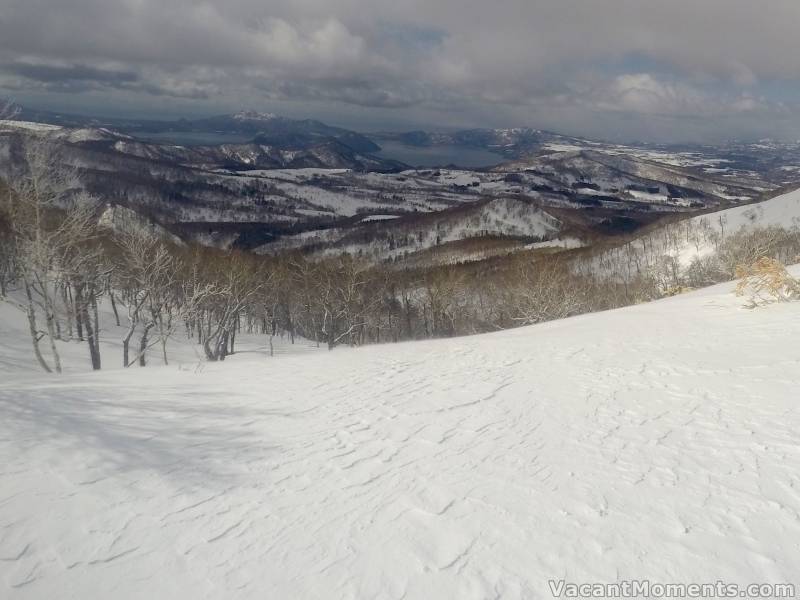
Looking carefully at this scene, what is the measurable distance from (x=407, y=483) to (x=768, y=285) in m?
15.5

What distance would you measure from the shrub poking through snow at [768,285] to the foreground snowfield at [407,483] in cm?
549

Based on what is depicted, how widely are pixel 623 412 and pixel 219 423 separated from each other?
7.24m

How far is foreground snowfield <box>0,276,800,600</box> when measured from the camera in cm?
471

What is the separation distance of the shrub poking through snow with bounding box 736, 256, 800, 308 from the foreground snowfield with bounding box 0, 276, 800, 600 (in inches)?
216

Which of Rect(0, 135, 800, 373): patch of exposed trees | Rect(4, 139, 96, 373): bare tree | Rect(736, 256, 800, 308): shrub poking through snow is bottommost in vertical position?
Rect(0, 135, 800, 373): patch of exposed trees

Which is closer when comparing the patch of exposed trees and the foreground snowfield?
the foreground snowfield

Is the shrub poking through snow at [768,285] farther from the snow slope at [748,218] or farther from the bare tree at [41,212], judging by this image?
the snow slope at [748,218]

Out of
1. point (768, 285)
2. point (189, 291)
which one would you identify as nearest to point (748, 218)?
point (189, 291)

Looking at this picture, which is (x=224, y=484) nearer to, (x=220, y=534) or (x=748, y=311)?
(x=220, y=534)

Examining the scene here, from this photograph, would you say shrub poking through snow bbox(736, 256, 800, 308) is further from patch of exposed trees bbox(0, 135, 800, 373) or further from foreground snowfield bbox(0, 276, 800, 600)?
patch of exposed trees bbox(0, 135, 800, 373)

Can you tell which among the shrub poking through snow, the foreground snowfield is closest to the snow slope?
the shrub poking through snow

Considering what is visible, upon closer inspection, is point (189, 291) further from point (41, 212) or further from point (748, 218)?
point (748, 218)

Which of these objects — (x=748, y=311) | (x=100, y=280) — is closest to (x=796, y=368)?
(x=748, y=311)

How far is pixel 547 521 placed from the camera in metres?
5.36
